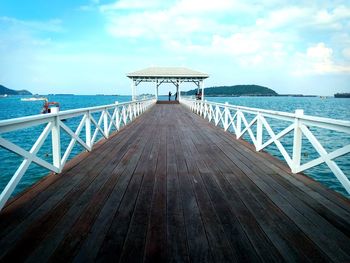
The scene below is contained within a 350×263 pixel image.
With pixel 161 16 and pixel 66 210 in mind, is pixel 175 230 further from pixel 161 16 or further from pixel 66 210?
pixel 161 16

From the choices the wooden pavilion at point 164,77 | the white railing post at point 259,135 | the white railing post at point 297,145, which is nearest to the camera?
the white railing post at point 297,145

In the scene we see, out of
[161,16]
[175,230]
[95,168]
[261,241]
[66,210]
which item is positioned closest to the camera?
[261,241]

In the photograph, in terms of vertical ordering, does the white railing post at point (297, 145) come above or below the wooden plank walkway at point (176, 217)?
above

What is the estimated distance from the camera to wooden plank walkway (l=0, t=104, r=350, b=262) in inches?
80.6

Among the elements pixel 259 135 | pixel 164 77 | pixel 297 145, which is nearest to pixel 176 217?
pixel 297 145

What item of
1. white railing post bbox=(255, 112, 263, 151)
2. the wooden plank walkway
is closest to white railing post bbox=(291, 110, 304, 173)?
the wooden plank walkway

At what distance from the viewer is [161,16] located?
1180 centimetres

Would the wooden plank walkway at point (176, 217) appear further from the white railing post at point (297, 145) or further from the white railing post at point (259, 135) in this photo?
the white railing post at point (259, 135)

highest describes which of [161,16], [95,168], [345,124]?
[161,16]

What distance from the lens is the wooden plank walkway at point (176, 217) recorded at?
2.05m

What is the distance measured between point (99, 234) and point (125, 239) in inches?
10.2

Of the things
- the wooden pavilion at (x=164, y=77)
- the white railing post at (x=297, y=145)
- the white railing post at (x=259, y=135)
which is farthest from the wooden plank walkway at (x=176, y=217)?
the wooden pavilion at (x=164, y=77)

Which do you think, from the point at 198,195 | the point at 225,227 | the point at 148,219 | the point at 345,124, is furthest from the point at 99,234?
the point at 345,124

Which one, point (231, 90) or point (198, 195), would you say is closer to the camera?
point (198, 195)
